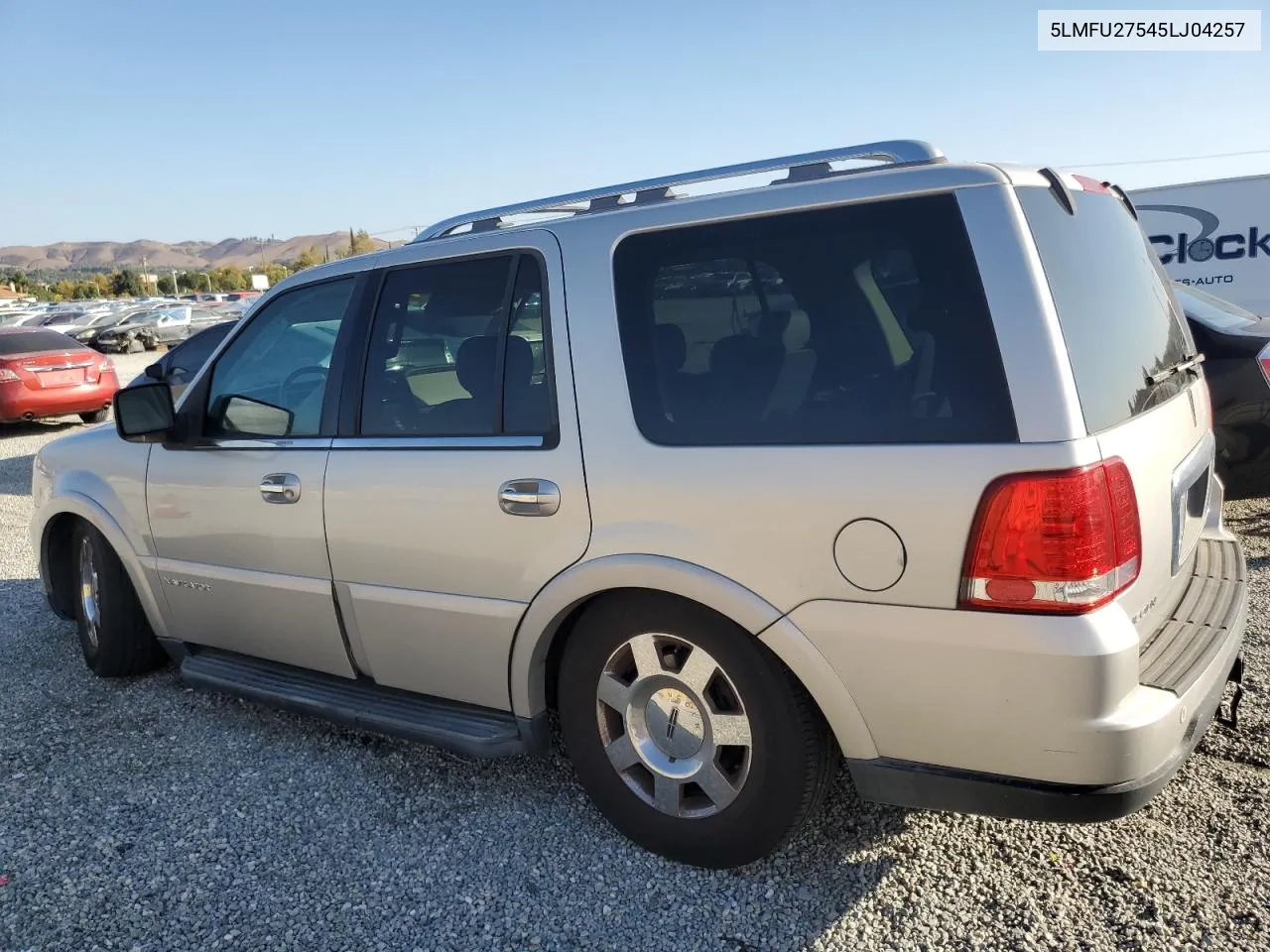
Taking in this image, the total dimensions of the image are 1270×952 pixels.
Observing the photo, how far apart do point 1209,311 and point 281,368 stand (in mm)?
5204

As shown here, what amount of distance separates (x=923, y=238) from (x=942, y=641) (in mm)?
947

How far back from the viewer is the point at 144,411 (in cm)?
372

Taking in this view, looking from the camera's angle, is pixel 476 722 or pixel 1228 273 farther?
pixel 1228 273

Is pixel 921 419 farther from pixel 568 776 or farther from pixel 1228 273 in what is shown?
pixel 1228 273

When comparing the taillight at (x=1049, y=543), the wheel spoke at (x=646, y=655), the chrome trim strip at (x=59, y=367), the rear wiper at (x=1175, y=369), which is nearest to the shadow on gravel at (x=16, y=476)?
the chrome trim strip at (x=59, y=367)

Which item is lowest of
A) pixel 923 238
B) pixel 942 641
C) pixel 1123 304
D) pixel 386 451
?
pixel 942 641

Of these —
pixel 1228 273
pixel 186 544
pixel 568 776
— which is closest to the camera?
pixel 568 776

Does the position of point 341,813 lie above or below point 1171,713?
below

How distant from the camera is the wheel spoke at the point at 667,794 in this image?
2768mm

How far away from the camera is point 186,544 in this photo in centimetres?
383

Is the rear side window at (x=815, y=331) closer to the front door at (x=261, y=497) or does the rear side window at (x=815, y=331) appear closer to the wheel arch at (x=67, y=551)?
the front door at (x=261, y=497)

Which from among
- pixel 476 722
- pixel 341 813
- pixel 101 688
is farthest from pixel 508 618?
pixel 101 688

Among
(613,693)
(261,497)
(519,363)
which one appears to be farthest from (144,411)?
(613,693)

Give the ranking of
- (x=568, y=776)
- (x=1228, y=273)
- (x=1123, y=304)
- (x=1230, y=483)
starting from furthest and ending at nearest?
(x=1228, y=273) < (x=1230, y=483) < (x=568, y=776) < (x=1123, y=304)
